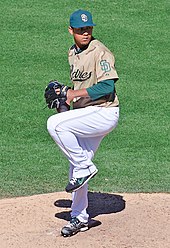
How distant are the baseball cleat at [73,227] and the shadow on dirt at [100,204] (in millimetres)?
364

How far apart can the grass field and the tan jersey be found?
1860 millimetres

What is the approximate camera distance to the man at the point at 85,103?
20.7 ft

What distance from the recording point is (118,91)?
11.8 meters

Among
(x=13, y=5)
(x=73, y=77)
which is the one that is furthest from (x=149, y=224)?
(x=13, y=5)

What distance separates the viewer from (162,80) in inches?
488

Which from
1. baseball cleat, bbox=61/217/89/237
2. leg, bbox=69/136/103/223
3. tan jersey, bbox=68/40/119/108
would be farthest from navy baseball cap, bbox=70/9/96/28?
baseball cleat, bbox=61/217/89/237

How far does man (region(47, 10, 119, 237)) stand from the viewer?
631cm

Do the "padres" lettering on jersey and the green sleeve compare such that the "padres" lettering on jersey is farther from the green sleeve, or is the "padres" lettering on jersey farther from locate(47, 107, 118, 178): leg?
locate(47, 107, 118, 178): leg

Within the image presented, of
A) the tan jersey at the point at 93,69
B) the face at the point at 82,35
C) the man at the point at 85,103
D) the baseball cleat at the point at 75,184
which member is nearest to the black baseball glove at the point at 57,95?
the man at the point at 85,103

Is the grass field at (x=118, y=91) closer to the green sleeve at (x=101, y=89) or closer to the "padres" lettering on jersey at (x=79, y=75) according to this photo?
the "padres" lettering on jersey at (x=79, y=75)

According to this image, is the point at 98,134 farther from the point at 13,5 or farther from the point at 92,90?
the point at 13,5

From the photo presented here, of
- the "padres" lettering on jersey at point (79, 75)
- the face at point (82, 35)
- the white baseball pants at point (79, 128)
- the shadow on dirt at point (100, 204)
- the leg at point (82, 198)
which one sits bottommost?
the shadow on dirt at point (100, 204)

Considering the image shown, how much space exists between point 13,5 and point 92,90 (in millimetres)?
10218

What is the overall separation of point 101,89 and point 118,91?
5584mm
